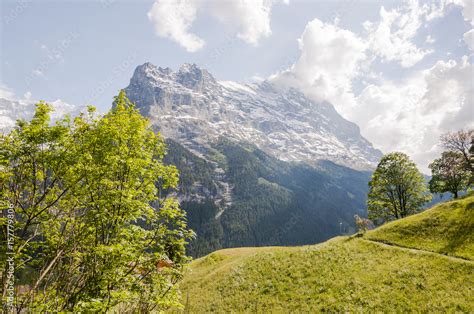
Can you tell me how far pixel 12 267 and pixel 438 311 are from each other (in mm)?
28290

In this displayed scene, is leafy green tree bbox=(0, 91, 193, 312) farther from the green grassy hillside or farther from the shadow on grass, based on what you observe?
the shadow on grass

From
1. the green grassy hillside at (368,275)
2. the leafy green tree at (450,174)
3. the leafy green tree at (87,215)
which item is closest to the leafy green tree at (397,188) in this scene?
the leafy green tree at (450,174)

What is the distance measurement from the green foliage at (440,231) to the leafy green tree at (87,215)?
32.0 meters

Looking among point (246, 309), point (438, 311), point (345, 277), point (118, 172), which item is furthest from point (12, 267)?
point (345, 277)

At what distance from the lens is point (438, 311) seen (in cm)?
2206

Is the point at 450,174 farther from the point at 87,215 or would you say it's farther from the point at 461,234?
the point at 87,215

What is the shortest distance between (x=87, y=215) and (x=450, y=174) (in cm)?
6436

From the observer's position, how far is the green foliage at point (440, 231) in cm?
3156

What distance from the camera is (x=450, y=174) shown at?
54500 mm

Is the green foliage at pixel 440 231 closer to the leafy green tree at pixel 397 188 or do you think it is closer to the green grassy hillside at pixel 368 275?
the green grassy hillside at pixel 368 275

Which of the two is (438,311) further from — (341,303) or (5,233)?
(5,233)

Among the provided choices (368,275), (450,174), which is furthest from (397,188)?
(368,275)

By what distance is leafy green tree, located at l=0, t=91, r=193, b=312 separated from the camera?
11.5m

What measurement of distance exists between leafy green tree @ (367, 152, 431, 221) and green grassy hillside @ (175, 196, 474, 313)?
22.9m
